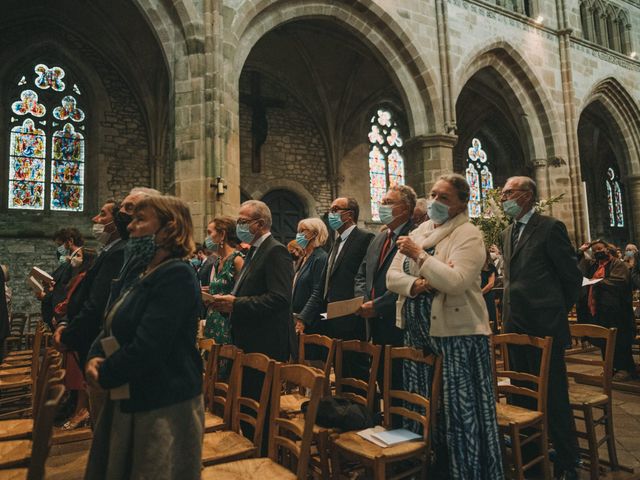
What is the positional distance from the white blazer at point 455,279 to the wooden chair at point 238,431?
0.83 m

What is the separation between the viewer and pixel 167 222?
197 centimetres

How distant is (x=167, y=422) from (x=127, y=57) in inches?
458

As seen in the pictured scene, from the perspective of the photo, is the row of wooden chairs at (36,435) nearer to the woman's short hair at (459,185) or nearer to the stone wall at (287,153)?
the woman's short hair at (459,185)

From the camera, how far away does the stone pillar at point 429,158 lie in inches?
420

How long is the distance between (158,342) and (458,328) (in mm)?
1464

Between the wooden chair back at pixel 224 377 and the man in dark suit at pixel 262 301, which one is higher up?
the man in dark suit at pixel 262 301

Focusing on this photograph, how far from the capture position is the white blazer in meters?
2.43

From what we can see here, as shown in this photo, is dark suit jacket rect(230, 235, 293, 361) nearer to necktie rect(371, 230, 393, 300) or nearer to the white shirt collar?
the white shirt collar

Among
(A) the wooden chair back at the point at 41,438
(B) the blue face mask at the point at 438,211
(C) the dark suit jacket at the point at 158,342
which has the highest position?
(B) the blue face mask at the point at 438,211

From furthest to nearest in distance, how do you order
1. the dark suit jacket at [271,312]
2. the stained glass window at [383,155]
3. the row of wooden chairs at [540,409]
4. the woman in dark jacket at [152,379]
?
1. the stained glass window at [383,155]
2. the dark suit jacket at [271,312]
3. the row of wooden chairs at [540,409]
4. the woman in dark jacket at [152,379]

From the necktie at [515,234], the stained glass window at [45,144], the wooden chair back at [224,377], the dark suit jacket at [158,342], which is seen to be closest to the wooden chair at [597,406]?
the necktie at [515,234]

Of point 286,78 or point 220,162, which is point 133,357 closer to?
point 220,162

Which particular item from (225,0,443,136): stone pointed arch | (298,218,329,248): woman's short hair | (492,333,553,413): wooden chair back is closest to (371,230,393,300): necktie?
(492,333,553,413): wooden chair back

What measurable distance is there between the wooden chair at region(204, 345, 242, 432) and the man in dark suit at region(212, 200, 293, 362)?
0.62ft
